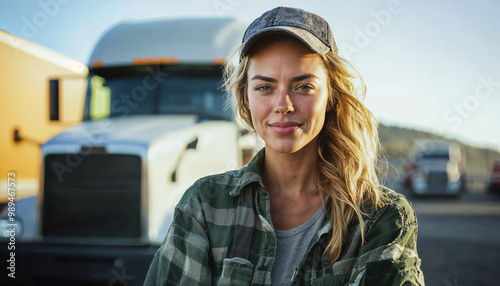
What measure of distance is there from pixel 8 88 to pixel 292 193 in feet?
26.5

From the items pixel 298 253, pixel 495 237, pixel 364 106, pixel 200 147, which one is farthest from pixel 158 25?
pixel 495 237

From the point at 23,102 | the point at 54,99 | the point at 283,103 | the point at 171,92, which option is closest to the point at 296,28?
the point at 283,103

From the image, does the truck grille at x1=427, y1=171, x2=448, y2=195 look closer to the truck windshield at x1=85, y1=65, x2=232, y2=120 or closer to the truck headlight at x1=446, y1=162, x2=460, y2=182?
the truck headlight at x1=446, y1=162, x2=460, y2=182

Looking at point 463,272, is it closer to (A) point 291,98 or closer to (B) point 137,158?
(B) point 137,158

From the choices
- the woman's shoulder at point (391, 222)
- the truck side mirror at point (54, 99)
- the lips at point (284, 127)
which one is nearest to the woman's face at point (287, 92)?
the lips at point (284, 127)

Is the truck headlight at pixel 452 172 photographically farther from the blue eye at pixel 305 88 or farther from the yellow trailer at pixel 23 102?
the blue eye at pixel 305 88

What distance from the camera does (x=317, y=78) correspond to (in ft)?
6.06

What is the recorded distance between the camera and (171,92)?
18.1ft

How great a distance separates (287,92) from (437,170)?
21251 mm

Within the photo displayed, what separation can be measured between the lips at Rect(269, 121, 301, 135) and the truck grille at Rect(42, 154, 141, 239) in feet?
9.98

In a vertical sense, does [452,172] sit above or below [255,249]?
below

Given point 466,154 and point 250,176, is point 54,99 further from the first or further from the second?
point 466,154

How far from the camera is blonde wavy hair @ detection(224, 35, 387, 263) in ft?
5.82

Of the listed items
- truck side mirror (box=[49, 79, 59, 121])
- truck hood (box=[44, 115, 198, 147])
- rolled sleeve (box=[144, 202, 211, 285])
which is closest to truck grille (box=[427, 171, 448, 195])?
truck hood (box=[44, 115, 198, 147])
